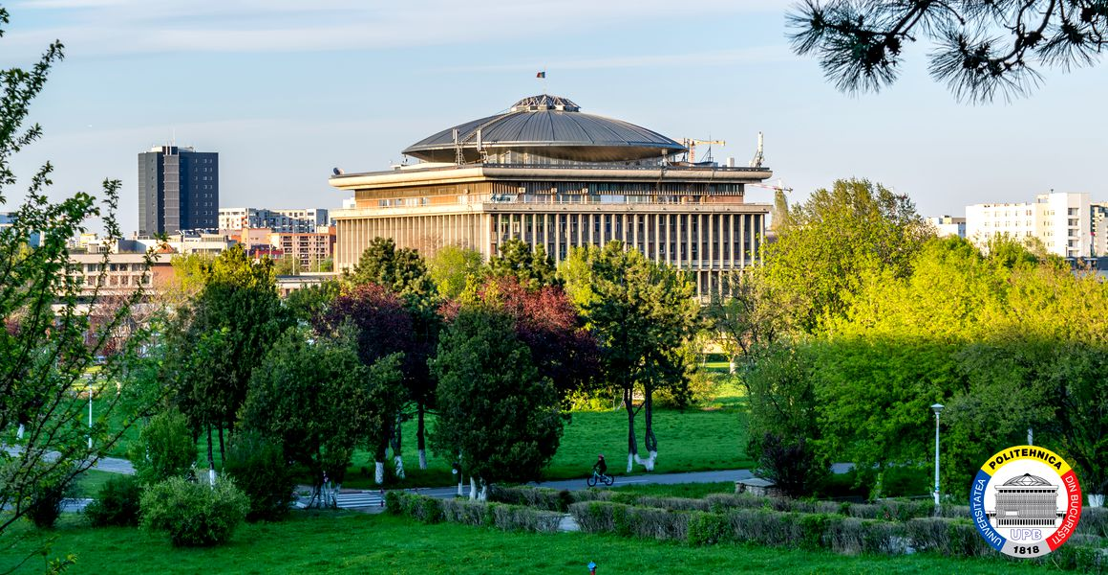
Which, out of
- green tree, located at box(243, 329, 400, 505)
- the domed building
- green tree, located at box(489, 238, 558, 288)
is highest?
the domed building

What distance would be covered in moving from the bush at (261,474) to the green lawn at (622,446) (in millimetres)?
8880

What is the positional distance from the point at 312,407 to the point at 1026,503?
29.3 metres

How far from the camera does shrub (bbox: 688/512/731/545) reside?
116ft

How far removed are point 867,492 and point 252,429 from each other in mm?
21206

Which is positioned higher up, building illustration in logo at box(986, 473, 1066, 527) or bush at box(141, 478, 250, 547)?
building illustration in logo at box(986, 473, 1066, 527)

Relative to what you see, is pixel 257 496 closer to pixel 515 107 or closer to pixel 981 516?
pixel 981 516

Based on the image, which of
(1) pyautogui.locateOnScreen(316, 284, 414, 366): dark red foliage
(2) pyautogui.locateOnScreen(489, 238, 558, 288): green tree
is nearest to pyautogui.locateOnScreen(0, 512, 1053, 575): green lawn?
(1) pyautogui.locateOnScreen(316, 284, 414, 366): dark red foliage

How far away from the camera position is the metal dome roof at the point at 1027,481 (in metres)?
22.6

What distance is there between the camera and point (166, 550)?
131ft

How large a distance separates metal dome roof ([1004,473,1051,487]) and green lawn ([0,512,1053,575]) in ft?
17.7

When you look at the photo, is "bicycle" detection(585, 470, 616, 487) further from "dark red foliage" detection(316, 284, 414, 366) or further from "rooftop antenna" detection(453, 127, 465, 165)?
"rooftop antenna" detection(453, 127, 465, 165)

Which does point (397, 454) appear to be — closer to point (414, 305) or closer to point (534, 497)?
point (414, 305)

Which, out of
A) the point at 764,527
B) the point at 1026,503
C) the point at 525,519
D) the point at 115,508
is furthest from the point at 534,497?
the point at 1026,503

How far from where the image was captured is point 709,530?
35.4 m
